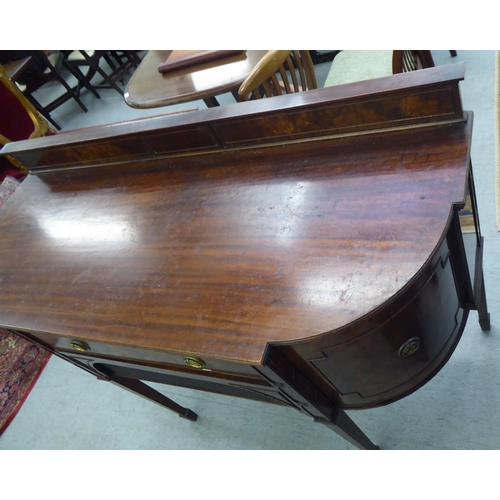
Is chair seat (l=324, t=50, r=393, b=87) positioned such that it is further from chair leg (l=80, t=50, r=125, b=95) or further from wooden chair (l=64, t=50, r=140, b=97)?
wooden chair (l=64, t=50, r=140, b=97)

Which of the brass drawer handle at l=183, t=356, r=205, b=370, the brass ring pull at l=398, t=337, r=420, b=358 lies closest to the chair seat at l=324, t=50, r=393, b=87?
the brass ring pull at l=398, t=337, r=420, b=358

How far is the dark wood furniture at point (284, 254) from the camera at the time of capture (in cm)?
74

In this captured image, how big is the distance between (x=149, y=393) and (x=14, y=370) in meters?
1.03

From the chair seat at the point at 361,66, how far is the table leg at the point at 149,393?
1.56 metres

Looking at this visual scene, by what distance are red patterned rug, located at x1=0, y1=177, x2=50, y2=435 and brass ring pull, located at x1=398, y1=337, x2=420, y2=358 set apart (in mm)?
1980

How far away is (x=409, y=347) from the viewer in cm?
85

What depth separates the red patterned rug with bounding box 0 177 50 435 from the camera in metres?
2.04

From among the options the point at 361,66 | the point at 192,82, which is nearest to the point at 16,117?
the point at 192,82

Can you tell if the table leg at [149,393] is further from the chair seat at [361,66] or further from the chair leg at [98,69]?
the chair leg at [98,69]

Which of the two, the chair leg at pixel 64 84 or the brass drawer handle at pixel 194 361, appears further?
the chair leg at pixel 64 84

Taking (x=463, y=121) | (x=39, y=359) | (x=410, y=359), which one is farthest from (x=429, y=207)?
(x=39, y=359)

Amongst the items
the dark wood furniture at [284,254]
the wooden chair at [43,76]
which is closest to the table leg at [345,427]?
the dark wood furniture at [284,254]

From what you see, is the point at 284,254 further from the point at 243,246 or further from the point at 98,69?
the point at 98,69

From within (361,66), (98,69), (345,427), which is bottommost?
(345,427)
